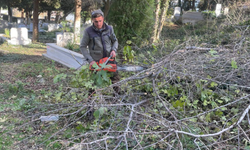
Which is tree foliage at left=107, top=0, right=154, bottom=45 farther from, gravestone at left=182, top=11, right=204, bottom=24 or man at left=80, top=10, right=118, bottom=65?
gravestone at left=182, top=11, right=204, bottom=24

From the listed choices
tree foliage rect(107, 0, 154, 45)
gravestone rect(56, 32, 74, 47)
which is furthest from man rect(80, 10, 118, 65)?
gravestone rect(56, 32, 74, 47)

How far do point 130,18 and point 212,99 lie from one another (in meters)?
4.31

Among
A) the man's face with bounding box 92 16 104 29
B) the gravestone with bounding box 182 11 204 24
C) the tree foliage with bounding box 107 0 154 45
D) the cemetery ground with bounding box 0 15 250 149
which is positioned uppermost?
the gravestone with bounding box 182 11 204 24

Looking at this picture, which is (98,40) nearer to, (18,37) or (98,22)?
(98,22)

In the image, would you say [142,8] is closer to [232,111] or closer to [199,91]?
[199,91]

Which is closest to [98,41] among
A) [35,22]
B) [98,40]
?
[98,40]

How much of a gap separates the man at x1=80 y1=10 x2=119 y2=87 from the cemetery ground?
44cm

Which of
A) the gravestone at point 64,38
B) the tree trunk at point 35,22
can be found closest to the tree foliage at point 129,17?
the gravestone at point 64,38

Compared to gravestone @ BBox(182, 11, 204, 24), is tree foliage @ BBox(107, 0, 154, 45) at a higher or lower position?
lower

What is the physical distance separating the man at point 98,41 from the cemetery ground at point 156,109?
44 centimetres

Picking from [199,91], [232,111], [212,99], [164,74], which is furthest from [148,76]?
[232,111]

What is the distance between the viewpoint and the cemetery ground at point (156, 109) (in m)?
2.53

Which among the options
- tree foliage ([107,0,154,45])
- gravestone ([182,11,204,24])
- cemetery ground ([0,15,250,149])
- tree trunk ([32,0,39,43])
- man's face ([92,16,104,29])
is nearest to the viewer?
cemetery ground ([0,15,250,149])

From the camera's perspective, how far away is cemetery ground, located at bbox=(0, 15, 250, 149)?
8.30 ft
